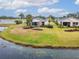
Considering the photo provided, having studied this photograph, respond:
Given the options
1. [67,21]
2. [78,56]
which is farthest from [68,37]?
[67,21]

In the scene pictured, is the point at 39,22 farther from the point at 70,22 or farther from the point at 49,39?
the point at 49,39

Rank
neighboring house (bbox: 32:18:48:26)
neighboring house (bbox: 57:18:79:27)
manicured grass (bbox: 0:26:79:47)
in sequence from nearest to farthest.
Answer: manicured grass (bbox: 0:26:79:47) → neighboring house (bbox: 57:18:79:27) → neighboring house (bbox: 32:18:48:26)

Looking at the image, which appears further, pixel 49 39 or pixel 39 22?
pixel 39 22

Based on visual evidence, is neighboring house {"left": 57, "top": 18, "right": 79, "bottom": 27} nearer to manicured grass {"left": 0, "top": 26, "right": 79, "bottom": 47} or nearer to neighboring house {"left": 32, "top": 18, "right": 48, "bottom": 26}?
neighboring house {"left": 32, "top": 18, "right": 48, "bottom": 26}

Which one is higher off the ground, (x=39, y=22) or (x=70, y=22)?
(x=70, y=22)

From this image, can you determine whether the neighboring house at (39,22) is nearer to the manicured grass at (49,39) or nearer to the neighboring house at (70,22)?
the neighboring house at (70,22)

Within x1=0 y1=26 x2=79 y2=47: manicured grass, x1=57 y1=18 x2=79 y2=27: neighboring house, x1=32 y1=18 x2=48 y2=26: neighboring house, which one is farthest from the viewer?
x1=32 y1=18 x2=48 y2=26: neighboring house

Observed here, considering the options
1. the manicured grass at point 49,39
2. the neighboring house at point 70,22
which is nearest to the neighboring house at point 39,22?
the neighboring house at point 70,22

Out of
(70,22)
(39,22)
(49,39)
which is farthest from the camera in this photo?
(39,22)

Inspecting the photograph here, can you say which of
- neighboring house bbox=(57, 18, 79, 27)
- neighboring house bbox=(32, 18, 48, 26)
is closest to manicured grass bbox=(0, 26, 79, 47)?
neighboring house bbox=(57, 18, 79, 27)

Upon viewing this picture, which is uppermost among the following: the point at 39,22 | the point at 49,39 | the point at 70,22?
the point at 70,22

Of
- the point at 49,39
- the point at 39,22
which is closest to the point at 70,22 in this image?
the point at 39,22

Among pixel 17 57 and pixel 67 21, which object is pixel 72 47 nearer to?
pixel 17 57

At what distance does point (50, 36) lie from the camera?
59844 millimetres
